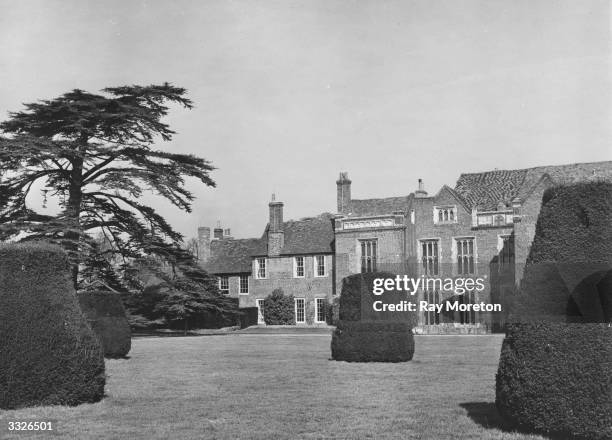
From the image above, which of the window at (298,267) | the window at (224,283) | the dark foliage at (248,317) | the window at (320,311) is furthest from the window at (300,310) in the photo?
the window at (224,283)

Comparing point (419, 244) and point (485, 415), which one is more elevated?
point (419, 244)

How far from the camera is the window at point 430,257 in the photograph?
51312mm

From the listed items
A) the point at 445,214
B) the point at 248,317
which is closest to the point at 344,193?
the point at 445,214

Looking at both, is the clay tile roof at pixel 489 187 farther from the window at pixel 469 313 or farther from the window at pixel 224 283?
the window at pixel 224 283

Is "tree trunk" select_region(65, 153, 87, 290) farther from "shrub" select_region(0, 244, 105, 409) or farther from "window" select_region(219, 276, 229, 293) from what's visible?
"window" select_region(219, 276, 229, 293)

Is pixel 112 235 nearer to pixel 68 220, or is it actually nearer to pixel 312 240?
pixel 68 220

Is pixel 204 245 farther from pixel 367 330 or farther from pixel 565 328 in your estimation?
pixel 565 328

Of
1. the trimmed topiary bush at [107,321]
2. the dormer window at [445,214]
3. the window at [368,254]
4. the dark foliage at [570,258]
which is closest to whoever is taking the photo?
the dark foliage at [570,258]

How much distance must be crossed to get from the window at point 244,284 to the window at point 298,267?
4.89 metres

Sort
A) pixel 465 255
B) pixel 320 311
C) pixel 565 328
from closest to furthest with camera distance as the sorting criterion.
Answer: pixel 565 328, pixel 465 255, pixel 320 311

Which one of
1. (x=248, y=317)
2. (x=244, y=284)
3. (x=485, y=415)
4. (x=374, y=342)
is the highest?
(x=244, y=284)

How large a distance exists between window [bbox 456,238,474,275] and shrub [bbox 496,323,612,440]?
135 feet

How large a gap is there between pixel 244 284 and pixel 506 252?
831 inches

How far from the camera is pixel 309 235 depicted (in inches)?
2301
